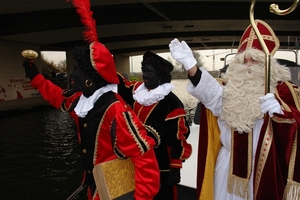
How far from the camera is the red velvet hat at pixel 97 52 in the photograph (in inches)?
62.1

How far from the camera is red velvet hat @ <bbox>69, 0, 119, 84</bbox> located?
62.1 inches

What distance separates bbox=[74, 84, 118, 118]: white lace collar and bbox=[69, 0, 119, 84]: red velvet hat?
0.07m

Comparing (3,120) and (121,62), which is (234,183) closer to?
(3,120)

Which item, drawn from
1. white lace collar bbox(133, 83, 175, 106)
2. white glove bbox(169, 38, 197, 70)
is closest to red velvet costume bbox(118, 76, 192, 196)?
white lace collar bbox(133, 83, 175, 106)

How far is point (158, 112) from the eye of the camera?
94.7 inches

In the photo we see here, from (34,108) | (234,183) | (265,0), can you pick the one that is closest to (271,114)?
(234,183)

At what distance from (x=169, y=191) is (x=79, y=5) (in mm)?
1728

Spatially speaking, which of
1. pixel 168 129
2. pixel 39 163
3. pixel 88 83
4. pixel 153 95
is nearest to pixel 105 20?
pixel 39 163

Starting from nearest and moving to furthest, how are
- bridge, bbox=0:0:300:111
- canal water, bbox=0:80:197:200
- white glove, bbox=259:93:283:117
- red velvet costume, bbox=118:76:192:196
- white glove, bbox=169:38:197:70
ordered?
white glove, bbox=259:93:283:117 → white glove, bbox=169:38:197:70 → red velvet costume, bbox=118:76:192:196 → canal water, bbox=0:80:197:200 → bridge, bbox=0:0:300:111

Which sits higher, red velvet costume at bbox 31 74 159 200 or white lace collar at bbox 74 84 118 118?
white lace collar at bbox 74 84 118 118

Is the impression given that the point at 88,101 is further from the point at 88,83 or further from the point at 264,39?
the point at 264,39

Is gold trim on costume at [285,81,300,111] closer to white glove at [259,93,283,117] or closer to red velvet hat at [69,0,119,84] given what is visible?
white glove at [259,93,283,117]

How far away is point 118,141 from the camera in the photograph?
147 cm

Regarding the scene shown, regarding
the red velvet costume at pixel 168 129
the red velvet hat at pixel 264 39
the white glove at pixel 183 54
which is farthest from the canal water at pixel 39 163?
the red velvet hat at pixel 264 39
